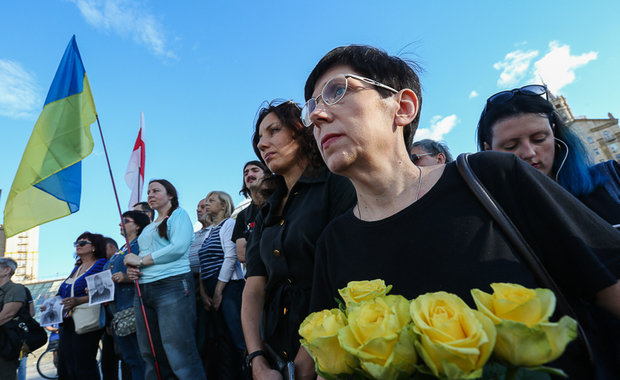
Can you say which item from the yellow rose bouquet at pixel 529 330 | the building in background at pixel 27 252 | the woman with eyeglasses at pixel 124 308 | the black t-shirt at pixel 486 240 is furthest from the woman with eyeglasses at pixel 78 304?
the building in background at pixel 27 252

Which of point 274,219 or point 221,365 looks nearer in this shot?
point 274,219

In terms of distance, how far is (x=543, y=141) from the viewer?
1998 millimetres

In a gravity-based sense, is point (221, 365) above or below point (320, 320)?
below

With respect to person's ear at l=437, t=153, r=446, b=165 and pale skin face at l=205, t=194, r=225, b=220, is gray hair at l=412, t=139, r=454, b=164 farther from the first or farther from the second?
pale skin face at l=205, t=194, r=225, b=220

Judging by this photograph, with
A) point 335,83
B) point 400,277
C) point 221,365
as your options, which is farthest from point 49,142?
point 400,277

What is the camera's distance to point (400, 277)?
1.16m

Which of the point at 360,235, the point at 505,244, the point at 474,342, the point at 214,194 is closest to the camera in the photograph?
the point at 474,342

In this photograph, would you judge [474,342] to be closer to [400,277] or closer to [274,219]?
[400,277]

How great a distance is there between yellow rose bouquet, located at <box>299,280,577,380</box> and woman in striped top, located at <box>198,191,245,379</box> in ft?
12.1

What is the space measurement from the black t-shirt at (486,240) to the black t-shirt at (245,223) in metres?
2.60

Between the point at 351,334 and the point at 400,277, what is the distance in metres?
0.54

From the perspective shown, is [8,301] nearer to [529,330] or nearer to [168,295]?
[168,295]

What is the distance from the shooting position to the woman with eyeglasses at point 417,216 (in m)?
1.02

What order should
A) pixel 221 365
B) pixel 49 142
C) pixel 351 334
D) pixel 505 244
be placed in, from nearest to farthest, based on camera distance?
1. pixel 351 334
2. pixel 505 244
3. pixel 221 365
4. pixel 49 142
